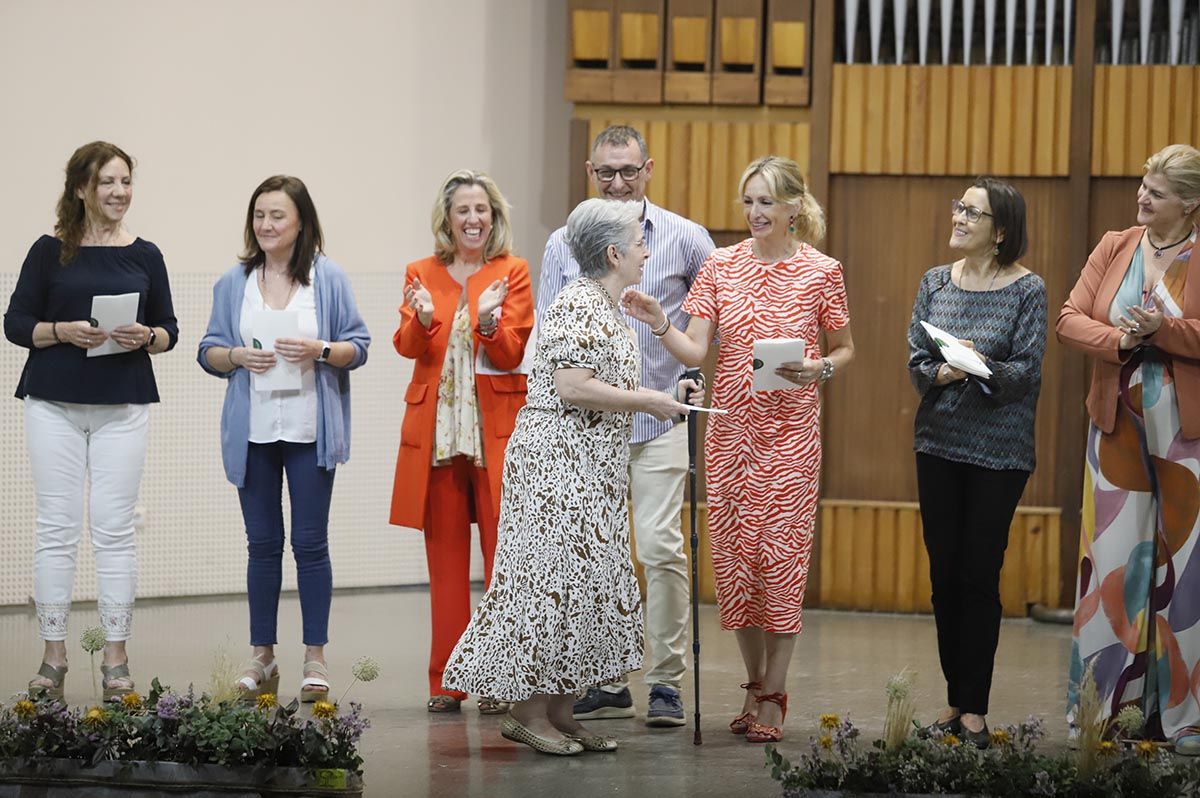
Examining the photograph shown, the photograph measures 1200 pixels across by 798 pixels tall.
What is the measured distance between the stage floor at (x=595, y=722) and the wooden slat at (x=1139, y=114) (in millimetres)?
2046

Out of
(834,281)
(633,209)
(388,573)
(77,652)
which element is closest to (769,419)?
(834,281)

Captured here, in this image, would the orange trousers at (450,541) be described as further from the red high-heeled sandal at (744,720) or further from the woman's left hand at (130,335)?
the woman's left hand at (130,335)

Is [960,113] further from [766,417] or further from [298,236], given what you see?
[298,236]

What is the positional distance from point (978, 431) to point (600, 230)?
1.22 m

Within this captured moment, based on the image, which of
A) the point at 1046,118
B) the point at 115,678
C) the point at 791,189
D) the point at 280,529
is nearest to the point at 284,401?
the point at 280,529

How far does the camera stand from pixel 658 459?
4738 millimetres

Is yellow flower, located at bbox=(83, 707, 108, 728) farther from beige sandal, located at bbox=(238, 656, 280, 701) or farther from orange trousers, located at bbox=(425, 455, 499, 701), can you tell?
orange trousers, located at bbox=(425, 455, 499, 701)

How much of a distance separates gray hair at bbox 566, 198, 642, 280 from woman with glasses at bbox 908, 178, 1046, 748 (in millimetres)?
950

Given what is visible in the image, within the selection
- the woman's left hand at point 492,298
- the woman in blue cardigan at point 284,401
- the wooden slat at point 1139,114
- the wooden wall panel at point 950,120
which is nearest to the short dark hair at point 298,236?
the woman in blue cardigan at point 284,401

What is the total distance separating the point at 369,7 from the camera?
7.14m

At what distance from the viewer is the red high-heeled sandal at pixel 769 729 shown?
4.37 metres

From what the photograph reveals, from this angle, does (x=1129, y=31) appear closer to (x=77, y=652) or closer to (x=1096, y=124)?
(x=1096, y=124)

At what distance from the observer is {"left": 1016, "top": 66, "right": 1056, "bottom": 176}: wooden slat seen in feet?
21.9

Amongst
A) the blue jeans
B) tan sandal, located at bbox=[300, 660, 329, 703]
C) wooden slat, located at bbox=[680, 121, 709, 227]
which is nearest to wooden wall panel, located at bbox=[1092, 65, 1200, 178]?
wooden slat, located at bbox=[680, 121, 709, 227]
